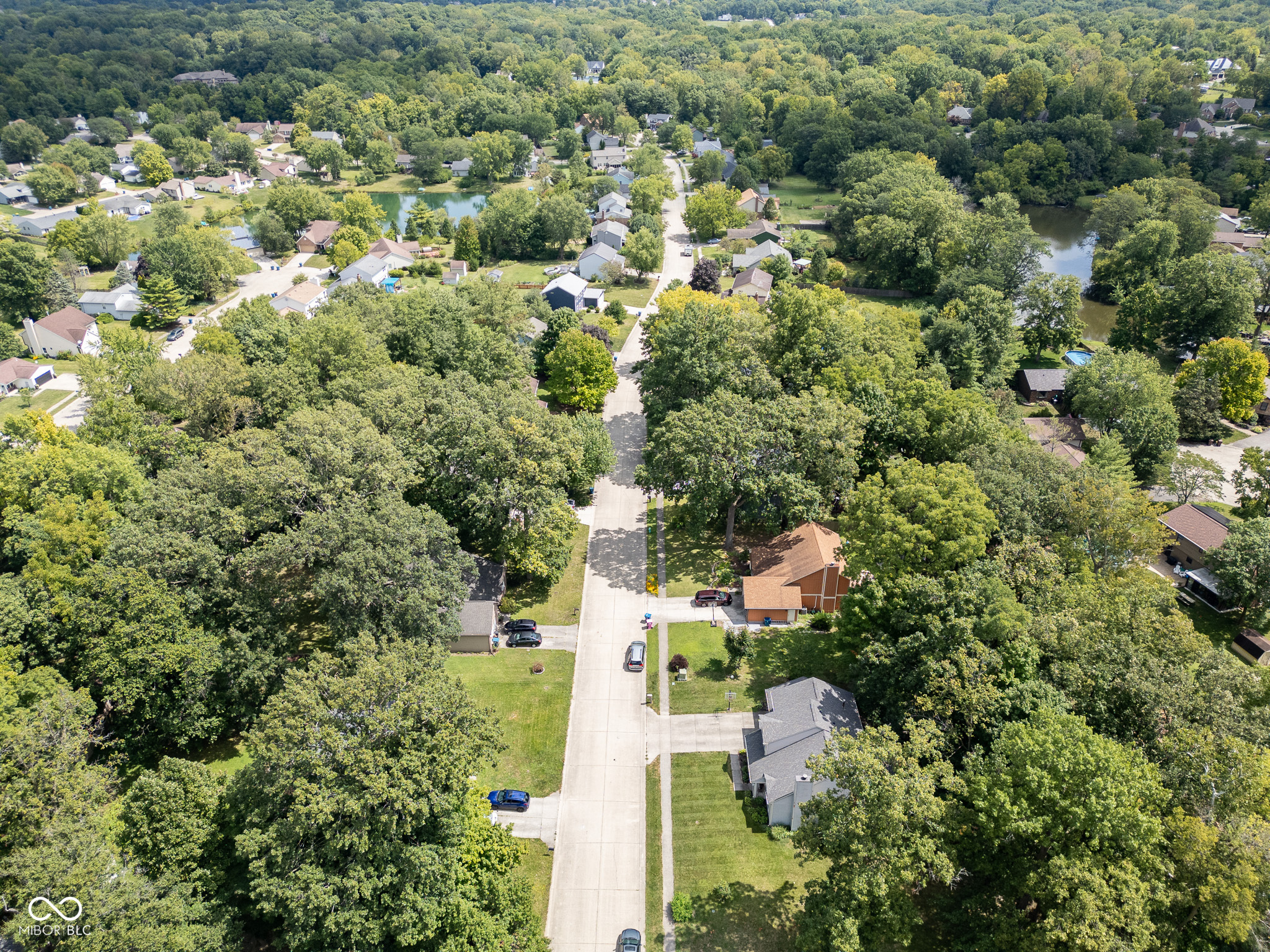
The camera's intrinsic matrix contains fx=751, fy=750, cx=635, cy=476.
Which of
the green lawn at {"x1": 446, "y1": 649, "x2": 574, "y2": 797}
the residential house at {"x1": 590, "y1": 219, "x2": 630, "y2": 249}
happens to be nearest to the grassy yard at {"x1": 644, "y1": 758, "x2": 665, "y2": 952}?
the green lawn at {"x1": 446, "y1": 649, "x2": 574, "y2": 797}

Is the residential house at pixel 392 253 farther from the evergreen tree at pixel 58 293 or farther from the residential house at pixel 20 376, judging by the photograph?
Result: the residential house at pixel 20 376

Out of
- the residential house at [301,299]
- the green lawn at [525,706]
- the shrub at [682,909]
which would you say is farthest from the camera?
the residential house at [301,299]

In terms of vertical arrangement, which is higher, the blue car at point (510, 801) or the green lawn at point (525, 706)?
the blue car at point (510, 801)

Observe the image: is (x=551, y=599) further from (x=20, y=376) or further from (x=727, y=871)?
(x=20, y=376)

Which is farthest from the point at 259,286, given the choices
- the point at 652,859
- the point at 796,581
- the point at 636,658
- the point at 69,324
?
the point at 652,859

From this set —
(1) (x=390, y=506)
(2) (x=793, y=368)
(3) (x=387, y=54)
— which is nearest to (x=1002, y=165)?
(2) (x=793, y=368)

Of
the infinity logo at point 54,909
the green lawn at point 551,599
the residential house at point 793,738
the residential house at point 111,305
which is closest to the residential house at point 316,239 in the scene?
the residential house at point 111,305
